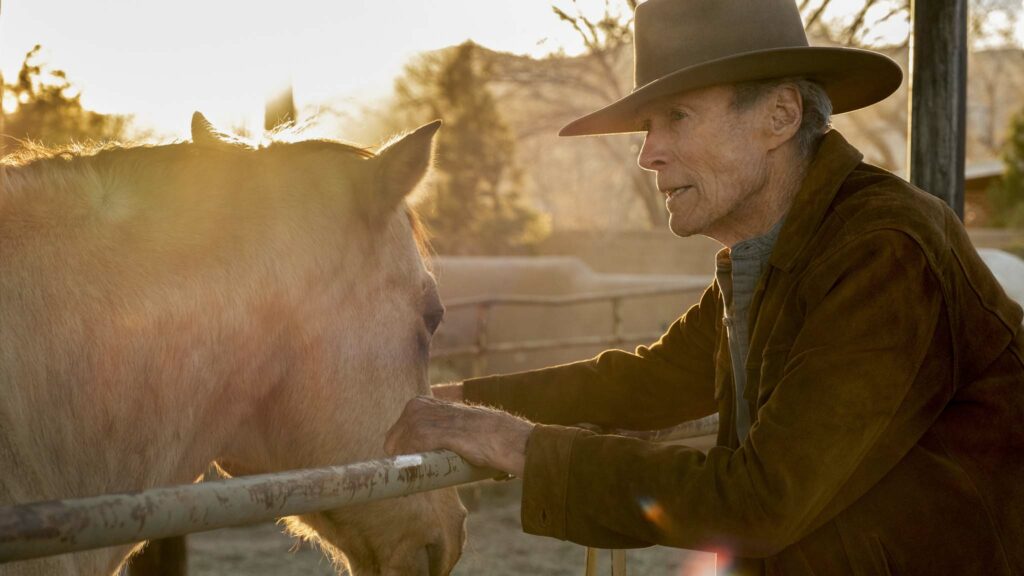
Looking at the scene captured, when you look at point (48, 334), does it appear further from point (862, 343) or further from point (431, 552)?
point (862, 343)

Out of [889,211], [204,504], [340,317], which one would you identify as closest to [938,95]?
[889,211]

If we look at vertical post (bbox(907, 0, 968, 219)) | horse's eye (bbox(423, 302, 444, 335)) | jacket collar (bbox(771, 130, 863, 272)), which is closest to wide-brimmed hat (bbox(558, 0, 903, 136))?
jacket collar (bbox(771, 130, 863, 272))

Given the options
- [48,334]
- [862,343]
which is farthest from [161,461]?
[862,343]

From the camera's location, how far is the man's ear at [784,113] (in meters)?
1.95

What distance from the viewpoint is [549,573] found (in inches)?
245

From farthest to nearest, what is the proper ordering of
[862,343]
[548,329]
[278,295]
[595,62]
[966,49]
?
[595,62], [548,329], [966,49], [278,295], [862,343]

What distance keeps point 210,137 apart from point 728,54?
43.9 inches

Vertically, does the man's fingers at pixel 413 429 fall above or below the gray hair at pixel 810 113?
below

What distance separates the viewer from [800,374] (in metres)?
1.58

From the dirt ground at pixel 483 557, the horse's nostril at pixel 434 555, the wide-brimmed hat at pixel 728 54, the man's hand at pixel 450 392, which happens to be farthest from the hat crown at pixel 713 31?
the dirt ground at pixel 483 557

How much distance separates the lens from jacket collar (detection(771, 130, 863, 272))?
1.80 m

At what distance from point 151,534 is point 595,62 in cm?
2728

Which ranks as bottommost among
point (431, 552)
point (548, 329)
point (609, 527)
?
point (548, 329)

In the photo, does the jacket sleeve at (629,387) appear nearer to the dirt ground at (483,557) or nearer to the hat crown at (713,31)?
the hat crown at (713,31)
